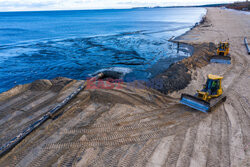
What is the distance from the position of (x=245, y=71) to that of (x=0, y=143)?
17395 mm

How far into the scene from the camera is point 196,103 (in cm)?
826

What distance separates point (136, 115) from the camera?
8.21m

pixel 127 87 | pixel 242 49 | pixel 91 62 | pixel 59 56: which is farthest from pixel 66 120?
pixel 242 49

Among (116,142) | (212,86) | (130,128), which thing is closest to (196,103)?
(212,86)

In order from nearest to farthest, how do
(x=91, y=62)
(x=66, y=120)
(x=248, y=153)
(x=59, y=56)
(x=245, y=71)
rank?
(x=248, y=153) < (x=66, y=120) < (x=245, y=71) < (x=91, y=62) < (x=59, y=56)

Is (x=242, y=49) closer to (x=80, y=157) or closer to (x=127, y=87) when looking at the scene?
(x=127, y=87)

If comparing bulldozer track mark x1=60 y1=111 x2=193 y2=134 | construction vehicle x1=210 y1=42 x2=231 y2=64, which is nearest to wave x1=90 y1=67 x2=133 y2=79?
bulldozer track mark x1=60 y1=111 x2=193 y2=134

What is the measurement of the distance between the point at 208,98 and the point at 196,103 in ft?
2.47

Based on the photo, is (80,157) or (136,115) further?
(136,115)

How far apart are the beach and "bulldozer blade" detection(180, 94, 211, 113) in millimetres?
335

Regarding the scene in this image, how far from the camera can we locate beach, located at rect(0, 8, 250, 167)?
231 inches

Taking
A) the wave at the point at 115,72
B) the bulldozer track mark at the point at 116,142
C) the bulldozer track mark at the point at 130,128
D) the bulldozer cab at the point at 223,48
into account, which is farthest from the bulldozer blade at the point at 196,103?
the bulldozer cab at the point at 223,48

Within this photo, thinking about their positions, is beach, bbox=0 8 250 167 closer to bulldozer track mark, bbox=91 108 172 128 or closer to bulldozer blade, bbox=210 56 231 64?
bulldozer track mark, bbox=91 108 172 128

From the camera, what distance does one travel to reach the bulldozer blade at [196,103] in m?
7.90
